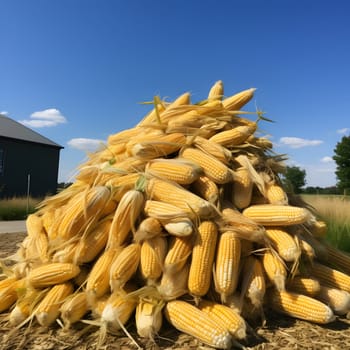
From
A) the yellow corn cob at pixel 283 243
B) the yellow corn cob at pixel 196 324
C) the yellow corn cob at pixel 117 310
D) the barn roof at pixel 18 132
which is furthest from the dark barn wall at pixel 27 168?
the yellow corn cob at pixel 283 243

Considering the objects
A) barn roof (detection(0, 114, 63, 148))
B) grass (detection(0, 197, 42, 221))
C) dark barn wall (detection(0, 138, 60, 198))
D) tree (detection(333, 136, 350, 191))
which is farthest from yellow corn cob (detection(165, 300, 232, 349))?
tree (detection(333, 136, 350, 191))

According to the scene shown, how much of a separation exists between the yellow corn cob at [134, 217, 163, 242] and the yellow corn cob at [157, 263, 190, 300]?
0.32 m

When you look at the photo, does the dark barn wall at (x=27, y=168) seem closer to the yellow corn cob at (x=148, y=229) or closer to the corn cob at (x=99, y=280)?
the corn cob at (x=99, y=280)

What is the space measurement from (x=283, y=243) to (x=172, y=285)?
0.94m

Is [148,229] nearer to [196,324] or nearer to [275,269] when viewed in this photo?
[196,324]

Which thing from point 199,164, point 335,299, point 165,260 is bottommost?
point 335,299

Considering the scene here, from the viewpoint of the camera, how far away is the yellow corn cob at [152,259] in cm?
255

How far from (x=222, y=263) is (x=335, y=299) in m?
1.04

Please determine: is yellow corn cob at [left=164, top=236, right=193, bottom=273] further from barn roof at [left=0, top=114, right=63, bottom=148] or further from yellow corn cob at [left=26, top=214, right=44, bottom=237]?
barn roof at [left=0, top=114, right=63, bottom=148]

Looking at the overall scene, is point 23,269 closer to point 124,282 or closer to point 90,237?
point 90,237

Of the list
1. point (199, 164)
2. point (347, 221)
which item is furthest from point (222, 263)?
point (347, 221)

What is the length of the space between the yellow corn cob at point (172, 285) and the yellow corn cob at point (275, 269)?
2.12ft

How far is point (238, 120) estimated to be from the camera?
3.77 metres

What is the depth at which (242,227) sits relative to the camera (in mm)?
2746
